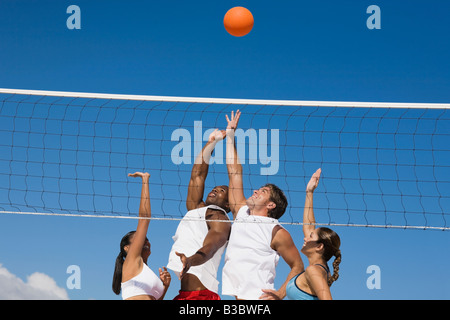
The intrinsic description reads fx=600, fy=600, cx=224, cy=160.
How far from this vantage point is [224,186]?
7.77m

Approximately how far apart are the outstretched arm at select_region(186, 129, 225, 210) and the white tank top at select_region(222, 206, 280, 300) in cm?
89

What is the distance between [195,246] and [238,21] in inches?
133

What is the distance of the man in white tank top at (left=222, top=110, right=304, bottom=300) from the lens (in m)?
6.82

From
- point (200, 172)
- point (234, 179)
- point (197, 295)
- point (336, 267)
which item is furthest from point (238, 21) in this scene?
point (197, 295)

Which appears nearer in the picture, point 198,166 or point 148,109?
Result: point 198,166

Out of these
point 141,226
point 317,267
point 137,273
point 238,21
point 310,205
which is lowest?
point 137,273

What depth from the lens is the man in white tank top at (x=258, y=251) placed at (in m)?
6.82

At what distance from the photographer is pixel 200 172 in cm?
782

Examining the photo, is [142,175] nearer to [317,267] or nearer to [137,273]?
[137,273]
